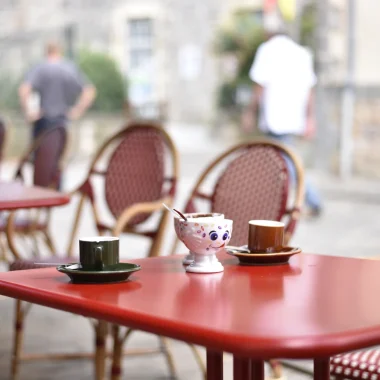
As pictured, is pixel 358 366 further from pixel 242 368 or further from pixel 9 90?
pixel 9 90

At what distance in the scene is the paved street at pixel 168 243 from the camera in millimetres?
3117

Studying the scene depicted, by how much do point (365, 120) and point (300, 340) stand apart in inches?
393

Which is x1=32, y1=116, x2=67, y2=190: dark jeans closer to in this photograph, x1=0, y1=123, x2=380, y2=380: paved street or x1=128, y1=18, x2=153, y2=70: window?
x1=0, y1=123, x2=380, y2=380: paved street

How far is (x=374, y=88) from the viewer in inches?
428

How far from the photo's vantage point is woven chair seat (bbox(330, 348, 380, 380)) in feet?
5.93

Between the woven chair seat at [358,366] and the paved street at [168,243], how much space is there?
98cm

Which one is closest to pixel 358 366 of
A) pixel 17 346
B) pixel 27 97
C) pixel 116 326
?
pixel 116 326

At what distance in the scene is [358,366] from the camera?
5.98ft

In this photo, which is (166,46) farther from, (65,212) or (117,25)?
(65,212)

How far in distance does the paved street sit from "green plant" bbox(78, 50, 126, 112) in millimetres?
2165

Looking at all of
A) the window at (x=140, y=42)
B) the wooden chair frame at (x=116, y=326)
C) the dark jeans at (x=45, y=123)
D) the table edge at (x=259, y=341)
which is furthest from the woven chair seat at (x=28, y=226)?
the window at (x=140, y=42)

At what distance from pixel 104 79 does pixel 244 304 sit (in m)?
14.3

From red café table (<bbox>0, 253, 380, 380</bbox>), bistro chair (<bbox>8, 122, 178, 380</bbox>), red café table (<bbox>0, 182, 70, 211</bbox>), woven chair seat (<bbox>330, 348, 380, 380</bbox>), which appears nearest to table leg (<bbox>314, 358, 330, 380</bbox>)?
red café table (<bbox>0, 253, 380, 380</bbox>)

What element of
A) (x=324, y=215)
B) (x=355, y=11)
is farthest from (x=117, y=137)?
(x=355, y=11)
